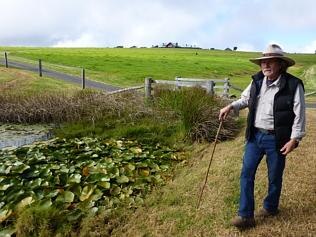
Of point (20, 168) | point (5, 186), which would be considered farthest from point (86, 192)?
point (20, 168)

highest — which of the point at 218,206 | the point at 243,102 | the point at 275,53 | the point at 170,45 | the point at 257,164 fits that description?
the point at 275,53

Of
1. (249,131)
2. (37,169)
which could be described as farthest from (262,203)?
(37,169)

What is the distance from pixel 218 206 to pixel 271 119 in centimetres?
192

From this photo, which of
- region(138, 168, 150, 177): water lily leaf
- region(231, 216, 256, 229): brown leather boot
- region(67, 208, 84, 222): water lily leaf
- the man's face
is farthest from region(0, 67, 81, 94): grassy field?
the man's face

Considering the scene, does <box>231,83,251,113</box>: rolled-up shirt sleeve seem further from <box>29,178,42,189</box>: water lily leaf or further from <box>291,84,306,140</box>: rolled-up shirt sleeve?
<box>29,178,42,189</box>: water lily leaf

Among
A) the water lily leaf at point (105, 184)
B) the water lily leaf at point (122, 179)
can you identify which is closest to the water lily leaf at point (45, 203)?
the water lily leaf at point (105, 184)

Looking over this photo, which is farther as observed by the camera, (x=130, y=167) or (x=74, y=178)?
(x=130, y=167)

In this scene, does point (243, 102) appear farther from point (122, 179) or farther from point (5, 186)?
point (5, 186)

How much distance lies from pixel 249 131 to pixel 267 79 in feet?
2.33

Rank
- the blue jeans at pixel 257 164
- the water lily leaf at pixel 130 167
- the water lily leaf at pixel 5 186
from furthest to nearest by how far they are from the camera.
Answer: the water lily leaf at pixel 130 167
the water lily leaf at pixel 5 186
the blue jeans at pixel 257 164

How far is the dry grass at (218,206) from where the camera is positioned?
6016 millimetres

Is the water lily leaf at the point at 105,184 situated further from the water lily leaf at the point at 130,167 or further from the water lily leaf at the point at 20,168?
the water lily leaf at the point at 20,168

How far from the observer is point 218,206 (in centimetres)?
675

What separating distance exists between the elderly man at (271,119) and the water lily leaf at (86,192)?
273cm
